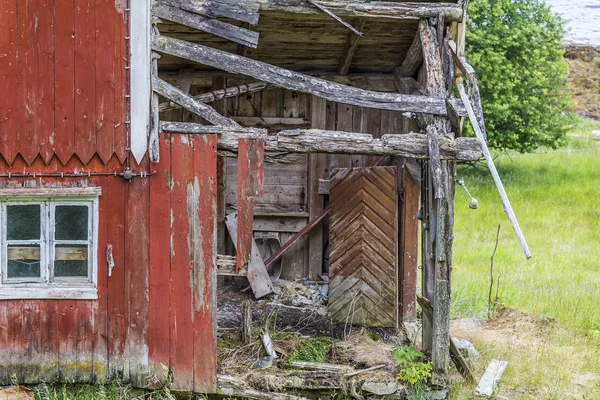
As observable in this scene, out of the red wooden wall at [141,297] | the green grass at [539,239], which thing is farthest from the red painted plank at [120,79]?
the green grass at [539,239]

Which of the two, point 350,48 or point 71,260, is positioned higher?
point 350,48

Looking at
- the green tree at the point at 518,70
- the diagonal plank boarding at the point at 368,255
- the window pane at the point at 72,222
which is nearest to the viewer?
the window pane at the point at 72,222

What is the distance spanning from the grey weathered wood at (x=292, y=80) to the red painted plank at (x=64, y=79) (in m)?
0.87

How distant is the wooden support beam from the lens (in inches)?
339

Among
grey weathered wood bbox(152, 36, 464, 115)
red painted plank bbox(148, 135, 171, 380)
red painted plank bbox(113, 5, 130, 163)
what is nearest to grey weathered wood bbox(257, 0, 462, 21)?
grey weathered wood bbox(152, 36, 464, 115)

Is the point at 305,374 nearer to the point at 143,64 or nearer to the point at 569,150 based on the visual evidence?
the point at 143,64

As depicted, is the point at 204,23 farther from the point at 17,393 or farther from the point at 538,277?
the point at 538,277

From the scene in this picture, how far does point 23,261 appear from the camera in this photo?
22.9 feet

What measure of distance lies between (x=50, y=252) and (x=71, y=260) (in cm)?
22

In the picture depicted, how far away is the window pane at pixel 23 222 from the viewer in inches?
272

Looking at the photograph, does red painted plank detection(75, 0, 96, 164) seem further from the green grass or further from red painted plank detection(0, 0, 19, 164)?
the green grass

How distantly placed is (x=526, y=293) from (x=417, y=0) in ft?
20.5

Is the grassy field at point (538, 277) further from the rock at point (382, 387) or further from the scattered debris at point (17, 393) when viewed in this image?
the scattered debris at point (17, 393)

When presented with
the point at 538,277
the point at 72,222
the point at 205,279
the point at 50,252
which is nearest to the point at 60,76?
the point at 72,222
